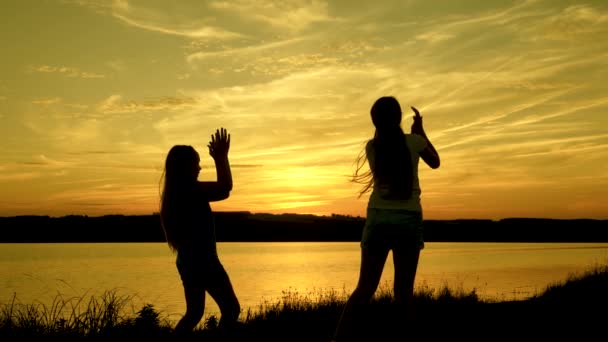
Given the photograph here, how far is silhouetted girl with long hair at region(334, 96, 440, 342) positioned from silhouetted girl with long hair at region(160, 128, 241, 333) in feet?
3.80

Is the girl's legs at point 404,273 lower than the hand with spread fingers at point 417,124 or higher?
lower

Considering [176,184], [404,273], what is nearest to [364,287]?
[404,273]

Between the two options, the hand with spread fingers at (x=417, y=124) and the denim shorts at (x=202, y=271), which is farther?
the hand with spread fingers at (x=417, y=124)

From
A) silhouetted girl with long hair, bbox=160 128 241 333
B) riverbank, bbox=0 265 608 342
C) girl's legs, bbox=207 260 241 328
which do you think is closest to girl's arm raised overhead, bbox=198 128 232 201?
silhouetted girl with long hair, bbox=160 128 241 333

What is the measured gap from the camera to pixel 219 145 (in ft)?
16.8

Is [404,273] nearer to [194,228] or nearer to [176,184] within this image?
[194,228]

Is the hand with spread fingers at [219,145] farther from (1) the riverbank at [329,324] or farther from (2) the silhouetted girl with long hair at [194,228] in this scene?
(1) the riverbank at [329,324]

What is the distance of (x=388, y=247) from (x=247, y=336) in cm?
328

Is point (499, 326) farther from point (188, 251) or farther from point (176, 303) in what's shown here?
point (176, 303)

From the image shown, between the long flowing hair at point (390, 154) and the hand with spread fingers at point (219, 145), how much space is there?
115cm

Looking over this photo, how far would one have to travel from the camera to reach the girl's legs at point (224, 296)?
521 centimetres

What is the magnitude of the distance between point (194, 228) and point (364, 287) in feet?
5.04

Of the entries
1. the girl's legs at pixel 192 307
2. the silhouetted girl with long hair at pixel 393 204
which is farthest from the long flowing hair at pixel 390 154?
the girl's legs at pixel 192 307

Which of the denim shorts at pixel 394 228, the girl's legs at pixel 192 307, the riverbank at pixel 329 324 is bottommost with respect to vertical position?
the riverbank at pixel 329 324
